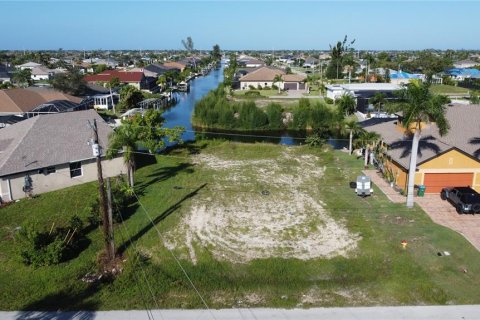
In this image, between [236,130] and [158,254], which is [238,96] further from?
[158,254]

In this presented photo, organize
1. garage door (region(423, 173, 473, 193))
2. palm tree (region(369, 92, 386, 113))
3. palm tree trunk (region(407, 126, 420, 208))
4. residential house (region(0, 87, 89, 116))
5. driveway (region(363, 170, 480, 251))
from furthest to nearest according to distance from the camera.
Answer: palm tree (region(369, 92, 386, 113)) < residential house (region(0, 87, 89, 116)) < garage door (region(423, 173, 473, 193)) < palm tree trunk (region(407, 126, 420, 208)) < driveway (region(363, 170, 480, 251))

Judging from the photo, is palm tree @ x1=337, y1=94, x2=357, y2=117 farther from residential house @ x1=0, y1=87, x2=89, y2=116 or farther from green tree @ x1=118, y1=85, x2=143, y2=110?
residential house @ x1=0, y1=87, x2=89, y2=116

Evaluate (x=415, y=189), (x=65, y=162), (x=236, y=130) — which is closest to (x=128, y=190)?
(x=65, y=162)

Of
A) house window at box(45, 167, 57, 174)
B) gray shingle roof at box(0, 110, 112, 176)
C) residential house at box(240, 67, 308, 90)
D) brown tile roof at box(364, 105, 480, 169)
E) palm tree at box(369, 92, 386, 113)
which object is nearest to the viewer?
gray shingle roof at box(0, 110, 112, 176)

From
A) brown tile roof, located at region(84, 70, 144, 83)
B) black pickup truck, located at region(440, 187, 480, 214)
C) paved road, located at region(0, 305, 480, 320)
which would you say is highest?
brown tile roof, located at region(84, 70, 144, 83)

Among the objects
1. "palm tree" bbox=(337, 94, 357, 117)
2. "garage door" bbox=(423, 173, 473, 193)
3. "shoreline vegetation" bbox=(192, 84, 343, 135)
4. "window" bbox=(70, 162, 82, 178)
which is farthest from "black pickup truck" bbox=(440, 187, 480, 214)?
"shoreline vegetation" bbox=(192, 84, 343, 135)

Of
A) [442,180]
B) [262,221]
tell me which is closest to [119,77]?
[262,221]

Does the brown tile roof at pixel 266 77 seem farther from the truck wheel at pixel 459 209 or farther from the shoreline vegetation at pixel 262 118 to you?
the truck wheel at pixel 459 209
